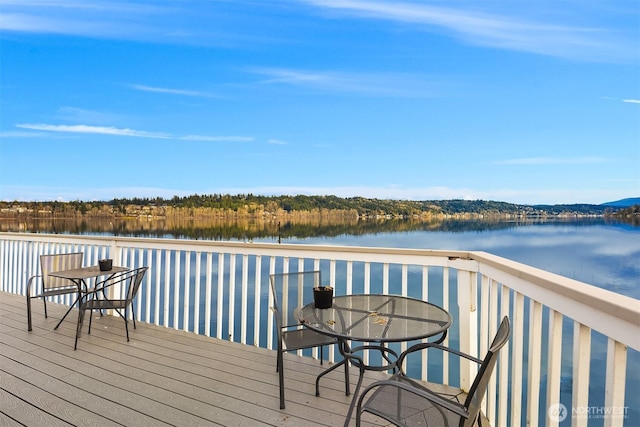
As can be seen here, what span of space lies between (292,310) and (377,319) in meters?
0.94

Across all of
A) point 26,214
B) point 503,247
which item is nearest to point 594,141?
point 503,247

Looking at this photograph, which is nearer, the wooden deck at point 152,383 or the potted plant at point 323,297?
the wooden deck at point 152,383

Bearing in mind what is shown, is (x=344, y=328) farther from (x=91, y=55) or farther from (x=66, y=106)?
(x=66, y=106)

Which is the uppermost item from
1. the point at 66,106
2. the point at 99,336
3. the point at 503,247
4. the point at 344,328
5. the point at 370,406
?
the point at 66,106

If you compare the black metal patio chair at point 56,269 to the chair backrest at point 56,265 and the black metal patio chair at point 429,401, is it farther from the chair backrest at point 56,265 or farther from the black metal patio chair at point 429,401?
the black metal patio chair at point 429,401

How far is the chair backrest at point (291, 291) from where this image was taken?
9.55 ft

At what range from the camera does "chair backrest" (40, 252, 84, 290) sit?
14.4 ft

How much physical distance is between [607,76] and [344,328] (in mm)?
26875

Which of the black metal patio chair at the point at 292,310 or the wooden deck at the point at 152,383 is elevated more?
the black metal patio chair at the point at 292,310

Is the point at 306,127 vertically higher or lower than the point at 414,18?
lower

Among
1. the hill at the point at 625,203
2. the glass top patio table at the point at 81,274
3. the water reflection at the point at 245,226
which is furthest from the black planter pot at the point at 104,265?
the hill at the point at 625,203

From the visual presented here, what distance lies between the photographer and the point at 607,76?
21141 mm

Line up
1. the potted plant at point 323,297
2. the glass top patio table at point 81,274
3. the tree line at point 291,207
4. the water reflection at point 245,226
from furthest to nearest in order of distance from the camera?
the tree line at point 291,207, the water reflection at point 245,226, the glass top patio table at point 81,274, the potted plant at point 323,297

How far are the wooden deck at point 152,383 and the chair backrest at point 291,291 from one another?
55 cm
